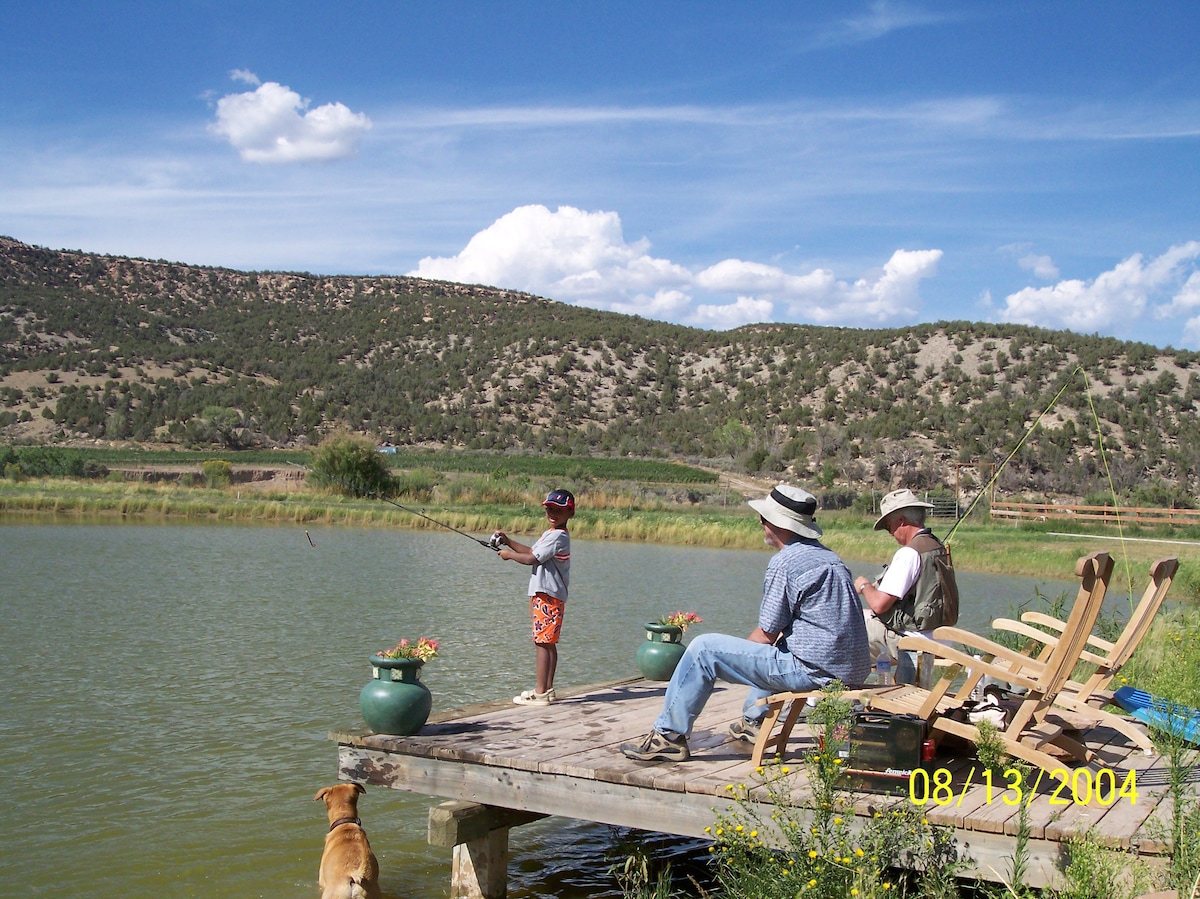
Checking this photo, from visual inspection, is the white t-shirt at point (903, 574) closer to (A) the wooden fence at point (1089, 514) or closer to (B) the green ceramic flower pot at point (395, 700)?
(B) the green ceramic flower pot at point (395, 700)

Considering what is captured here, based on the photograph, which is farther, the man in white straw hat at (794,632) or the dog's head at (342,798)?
the dog's head at (342,798)

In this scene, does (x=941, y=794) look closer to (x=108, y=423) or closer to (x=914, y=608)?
(x=914, y=608)

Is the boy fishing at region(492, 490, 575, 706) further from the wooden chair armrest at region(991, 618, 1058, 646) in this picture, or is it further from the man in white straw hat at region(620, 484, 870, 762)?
the wooden chair armrest at region(991, 618, 1058, 646)

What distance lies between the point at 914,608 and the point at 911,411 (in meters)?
58.8

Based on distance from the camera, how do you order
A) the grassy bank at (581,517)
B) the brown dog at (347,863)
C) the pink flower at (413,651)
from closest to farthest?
1. the brown dog at (347,863)
2. the pink flower at (413,651)
3. the grassy bank at (581,517)

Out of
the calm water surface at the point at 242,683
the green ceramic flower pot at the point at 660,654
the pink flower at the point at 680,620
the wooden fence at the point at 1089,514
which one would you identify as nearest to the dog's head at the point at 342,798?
the calm water surface at the point at 242,683

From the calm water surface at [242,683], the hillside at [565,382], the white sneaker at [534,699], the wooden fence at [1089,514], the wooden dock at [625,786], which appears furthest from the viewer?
the hillside at [565,382]

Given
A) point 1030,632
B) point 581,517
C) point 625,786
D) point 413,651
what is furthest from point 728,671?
point 581,517

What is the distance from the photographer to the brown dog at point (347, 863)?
5.65 m

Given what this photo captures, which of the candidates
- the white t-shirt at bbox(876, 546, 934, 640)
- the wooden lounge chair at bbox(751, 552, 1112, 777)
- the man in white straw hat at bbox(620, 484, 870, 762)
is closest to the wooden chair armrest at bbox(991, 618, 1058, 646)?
the white t-shirt at bbox(876, 546, 934, 640)

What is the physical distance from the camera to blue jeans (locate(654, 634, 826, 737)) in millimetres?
5789

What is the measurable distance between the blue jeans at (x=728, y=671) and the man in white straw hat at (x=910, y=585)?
1234 millimetres

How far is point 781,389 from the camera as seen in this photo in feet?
239

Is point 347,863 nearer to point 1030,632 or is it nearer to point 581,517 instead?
point 1030,632
